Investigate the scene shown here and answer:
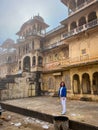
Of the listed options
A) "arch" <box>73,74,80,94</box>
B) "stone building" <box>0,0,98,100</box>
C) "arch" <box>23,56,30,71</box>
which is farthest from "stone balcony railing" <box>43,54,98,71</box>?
"arch" <box>23,56,30,71</box>

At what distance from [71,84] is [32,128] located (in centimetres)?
1271

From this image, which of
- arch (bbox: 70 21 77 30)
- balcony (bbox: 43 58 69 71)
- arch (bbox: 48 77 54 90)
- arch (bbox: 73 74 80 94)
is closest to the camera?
arch (bbox: 73 74 80 94)

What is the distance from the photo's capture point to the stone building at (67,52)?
60.4 feet

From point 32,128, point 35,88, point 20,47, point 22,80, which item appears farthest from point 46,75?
point 32,128

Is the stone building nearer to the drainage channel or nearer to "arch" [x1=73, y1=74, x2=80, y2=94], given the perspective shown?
"arch" [x1=73, y1=74, x2=80, y2=94]

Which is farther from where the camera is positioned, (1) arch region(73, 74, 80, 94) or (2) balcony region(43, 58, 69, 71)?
(2) balcony region(43, 58, 69, 71)

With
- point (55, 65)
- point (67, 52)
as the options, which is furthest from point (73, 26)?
point (55, 65)

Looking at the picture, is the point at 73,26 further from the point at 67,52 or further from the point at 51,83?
the point at 51,83

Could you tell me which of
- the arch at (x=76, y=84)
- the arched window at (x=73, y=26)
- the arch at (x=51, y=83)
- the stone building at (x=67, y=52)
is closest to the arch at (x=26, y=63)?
the stone building at (x=67, y=52)

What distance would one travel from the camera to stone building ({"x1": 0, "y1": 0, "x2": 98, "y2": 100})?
1840 centimetres

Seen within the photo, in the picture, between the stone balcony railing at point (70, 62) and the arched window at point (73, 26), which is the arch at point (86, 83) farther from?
the arched window at point (73, 26)

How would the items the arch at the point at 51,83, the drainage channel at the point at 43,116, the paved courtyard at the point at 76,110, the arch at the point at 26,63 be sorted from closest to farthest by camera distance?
the drainage channel at the point at 43,116 < the paved courtyard at the point at 76,110 < the arch at the point at 51,83 < the arch at the point at 26,63

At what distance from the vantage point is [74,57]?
66.4 feet

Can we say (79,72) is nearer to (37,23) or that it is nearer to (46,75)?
(46,75)
